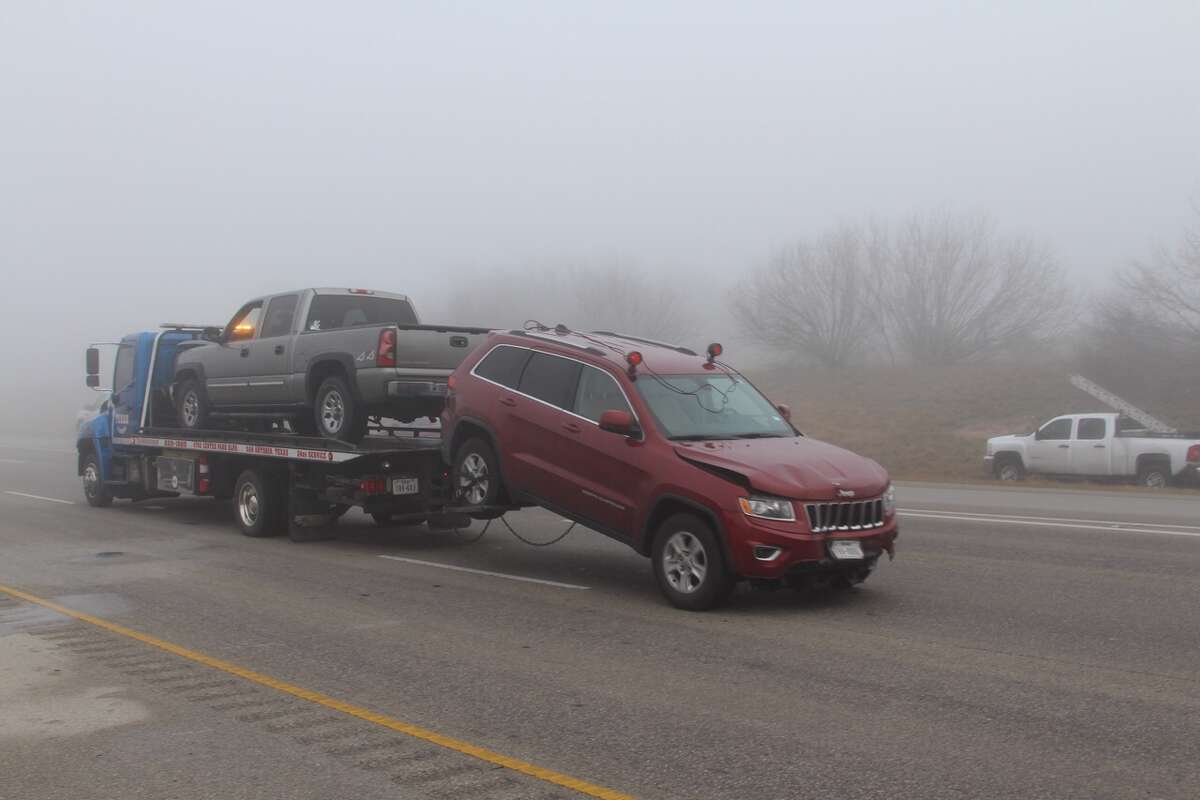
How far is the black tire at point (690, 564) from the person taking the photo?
26.7ft

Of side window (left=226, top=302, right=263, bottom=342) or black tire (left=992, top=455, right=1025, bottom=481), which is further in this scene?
black tire (left=992, top=455, right=1025, bottom=481)

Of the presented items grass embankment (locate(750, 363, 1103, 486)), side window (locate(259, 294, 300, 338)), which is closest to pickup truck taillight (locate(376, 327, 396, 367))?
side window (locate(259, 294, 300, 338))

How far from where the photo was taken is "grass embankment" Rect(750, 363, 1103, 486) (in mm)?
29891

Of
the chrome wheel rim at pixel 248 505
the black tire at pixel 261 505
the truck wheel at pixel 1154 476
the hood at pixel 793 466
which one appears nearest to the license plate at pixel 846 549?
the hood at pixel 793 466

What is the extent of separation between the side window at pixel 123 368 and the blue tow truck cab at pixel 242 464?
2 cm

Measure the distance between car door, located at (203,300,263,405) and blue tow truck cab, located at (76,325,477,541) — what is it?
1.84 feet

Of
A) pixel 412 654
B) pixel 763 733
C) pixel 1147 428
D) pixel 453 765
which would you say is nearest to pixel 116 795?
pixel 453 765

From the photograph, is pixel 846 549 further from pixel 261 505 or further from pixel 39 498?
pixel 39 498

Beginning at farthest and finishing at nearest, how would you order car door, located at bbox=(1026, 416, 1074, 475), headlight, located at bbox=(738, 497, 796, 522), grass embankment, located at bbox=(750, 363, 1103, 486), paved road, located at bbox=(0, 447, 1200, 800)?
grass embankment, located at bbox=(750, 363, 1103, 486) → car door, located at bbox=(1026, 416, 1074, 475) → headlight, located at bbox=(738, 497, 796, 522) → paved road, located at bbox=(0, 447, 1200, 800)

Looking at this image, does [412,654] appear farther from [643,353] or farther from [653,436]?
[643,353]

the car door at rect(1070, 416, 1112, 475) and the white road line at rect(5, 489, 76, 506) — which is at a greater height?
the car door at rect(1070, 416, 1112, 475)

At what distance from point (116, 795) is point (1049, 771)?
4164mm

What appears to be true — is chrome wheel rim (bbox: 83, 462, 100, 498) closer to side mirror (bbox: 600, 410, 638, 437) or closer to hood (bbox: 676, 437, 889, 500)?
side mirror (bbox: 600, 410, 638, 437)

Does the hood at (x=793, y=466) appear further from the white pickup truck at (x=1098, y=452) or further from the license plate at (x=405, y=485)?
the white pickup truck at (x=1098, y=452)
